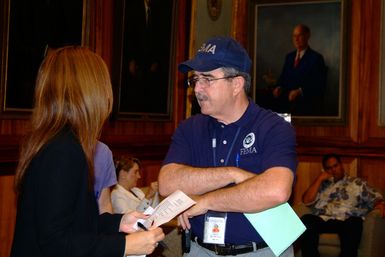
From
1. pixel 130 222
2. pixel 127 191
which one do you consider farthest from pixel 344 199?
pixel 130 222

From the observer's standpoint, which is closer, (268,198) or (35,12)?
(268,198)

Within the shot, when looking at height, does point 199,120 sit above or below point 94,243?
above

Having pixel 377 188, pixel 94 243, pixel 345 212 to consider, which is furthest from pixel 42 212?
pixel 377 188

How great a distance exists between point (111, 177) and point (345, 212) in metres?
4.54

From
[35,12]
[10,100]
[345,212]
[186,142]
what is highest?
[35,12]

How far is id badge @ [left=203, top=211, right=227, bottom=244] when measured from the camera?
8.38ft

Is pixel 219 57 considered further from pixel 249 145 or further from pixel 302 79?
pixel 302 79

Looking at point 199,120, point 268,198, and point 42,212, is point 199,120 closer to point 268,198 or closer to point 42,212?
point 268,198

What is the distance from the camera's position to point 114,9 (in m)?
5.82

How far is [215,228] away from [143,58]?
397 centimetres

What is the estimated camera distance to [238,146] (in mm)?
2693

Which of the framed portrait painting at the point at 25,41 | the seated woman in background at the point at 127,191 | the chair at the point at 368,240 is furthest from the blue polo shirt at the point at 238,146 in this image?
the chair at the point at 368,240

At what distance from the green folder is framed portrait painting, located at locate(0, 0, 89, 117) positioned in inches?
104

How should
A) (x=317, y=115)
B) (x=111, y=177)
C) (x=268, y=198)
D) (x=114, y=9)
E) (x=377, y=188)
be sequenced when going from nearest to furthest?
1. (x=268, y=198)
2. (x=111, y=177)
3. (x=114, y=9)
4. (x=377, y=188)
5. (x=317, y=115)
